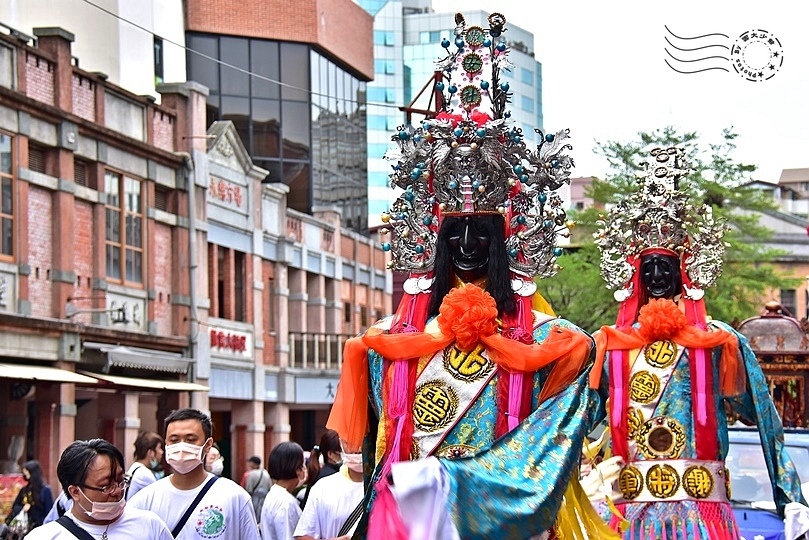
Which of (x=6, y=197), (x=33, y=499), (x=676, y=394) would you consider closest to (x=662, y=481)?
(x=676, y=394)

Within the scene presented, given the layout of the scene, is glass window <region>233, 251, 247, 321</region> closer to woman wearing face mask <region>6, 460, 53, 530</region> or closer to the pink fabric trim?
woman wearing face mask <region>6, 460, 53, 530</region>

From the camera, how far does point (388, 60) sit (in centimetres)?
9575

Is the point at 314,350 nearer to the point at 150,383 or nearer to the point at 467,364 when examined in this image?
the point at 150,383

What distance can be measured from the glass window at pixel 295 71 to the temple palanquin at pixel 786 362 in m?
22.5

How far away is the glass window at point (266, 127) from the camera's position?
4338 centimetres

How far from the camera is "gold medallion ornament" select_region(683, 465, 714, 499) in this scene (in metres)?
10.4

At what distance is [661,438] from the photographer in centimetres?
1060

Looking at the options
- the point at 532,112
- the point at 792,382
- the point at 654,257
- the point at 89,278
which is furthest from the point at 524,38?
the point at 654,257

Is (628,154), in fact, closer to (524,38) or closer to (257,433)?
(257,433)

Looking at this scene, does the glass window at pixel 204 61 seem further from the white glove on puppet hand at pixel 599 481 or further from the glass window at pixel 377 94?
the glass window at pixel 377 94

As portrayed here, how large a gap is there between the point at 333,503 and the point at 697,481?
→ 231 cm

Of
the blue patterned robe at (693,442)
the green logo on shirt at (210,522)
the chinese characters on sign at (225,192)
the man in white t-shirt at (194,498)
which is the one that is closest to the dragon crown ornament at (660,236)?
the blue patterned robe at (693,442)

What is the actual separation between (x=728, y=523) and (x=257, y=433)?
2854cm

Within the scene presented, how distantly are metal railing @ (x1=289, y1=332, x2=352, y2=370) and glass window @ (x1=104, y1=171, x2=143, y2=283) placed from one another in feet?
31.0
